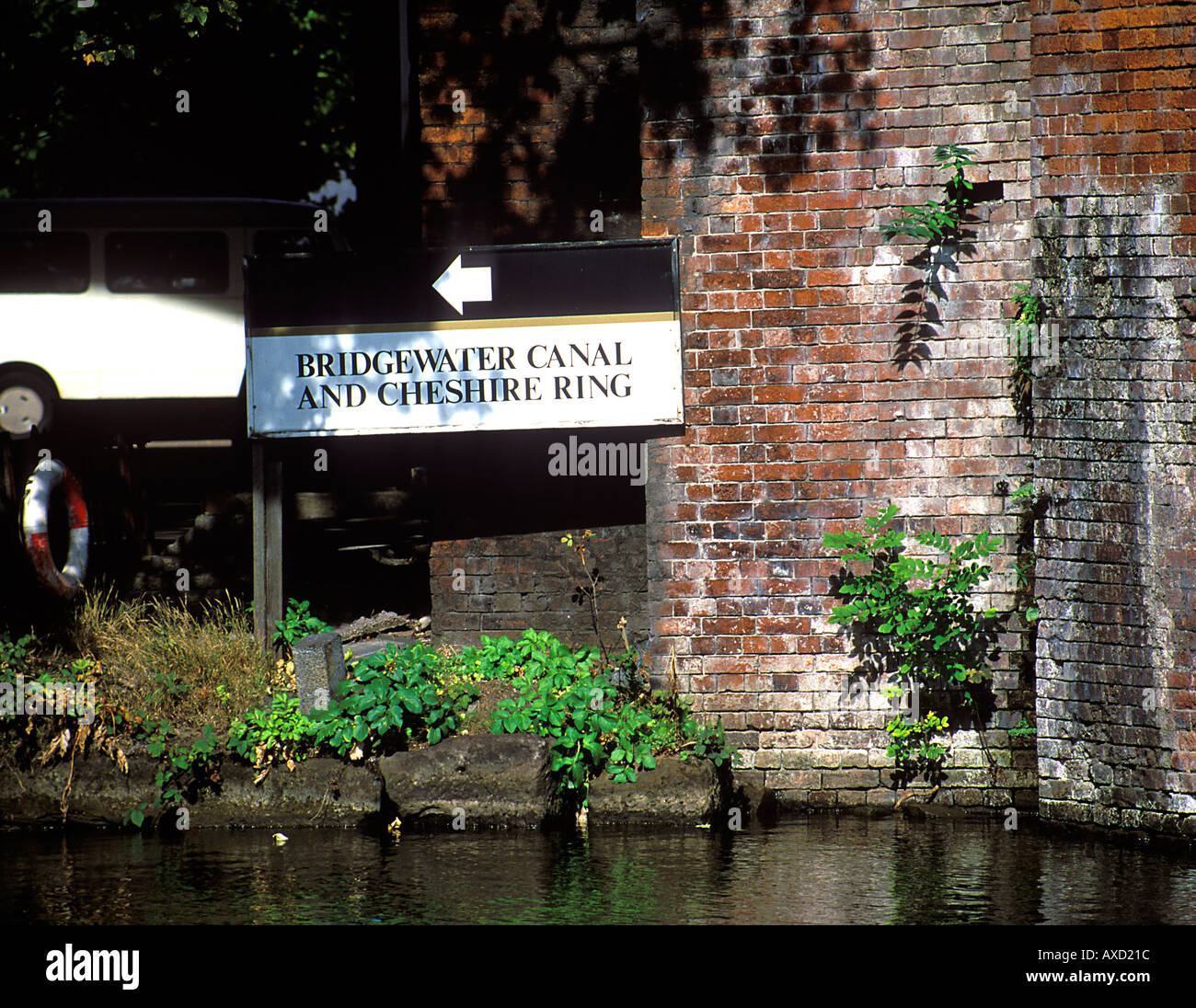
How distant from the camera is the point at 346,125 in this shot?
1730 cm

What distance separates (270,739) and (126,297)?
6865mm

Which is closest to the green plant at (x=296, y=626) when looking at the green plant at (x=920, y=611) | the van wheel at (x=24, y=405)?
the green plant at (x=920, y=611)

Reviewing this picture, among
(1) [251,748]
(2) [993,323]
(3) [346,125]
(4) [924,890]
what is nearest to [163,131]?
(3) [346,125]

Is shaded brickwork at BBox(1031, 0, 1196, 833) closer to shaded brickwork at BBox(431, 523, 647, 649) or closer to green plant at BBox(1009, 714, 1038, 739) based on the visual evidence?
green plant at BBox(1009, 714, 1038, 739)

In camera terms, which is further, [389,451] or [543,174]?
[389,451]

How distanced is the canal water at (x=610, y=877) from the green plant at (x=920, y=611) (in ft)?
1.70

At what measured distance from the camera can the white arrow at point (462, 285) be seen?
6941mm

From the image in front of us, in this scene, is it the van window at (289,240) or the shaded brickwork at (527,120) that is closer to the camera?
the shaded brickwork at (527,120)

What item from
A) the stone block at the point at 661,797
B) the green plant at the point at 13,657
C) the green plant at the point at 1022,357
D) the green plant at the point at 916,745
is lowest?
the stone block at the point at 661,797

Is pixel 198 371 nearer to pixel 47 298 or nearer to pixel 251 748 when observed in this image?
pixel 47 298

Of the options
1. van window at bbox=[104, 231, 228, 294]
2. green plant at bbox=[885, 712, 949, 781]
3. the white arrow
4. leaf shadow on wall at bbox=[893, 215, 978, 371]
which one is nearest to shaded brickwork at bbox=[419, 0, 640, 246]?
the white arrow

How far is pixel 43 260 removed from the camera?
11.7m

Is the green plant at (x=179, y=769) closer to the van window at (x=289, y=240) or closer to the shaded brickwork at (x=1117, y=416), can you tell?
the shaded brickwork at (x=1117, y=416)

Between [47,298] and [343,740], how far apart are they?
754 cm
